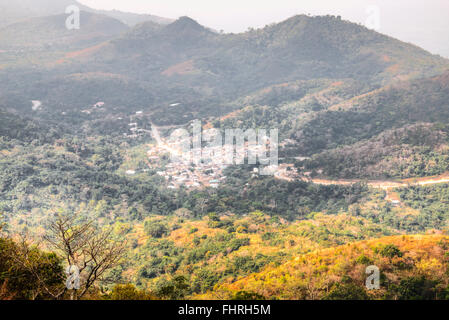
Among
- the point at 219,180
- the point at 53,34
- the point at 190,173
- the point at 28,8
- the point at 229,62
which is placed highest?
the point at 28,8

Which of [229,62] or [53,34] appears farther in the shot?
[53,34]

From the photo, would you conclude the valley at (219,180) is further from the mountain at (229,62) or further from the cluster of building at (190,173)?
the mountain at (229,62)

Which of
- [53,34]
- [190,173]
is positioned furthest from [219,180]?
[53,34]

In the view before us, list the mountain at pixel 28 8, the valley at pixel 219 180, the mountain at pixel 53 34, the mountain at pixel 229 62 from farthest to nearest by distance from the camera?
the mountain at pixel 28 8, the mountain at pixel 53 34, the mountain at pixel 229 62, the valley at pixel 219 180

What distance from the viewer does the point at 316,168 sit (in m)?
40.8

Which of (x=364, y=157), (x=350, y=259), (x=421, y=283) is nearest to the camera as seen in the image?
(x=421, y=283)

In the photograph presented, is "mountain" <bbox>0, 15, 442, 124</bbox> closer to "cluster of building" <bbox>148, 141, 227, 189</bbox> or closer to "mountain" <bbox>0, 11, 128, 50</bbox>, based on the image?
"mountain" <bbox>0, 11, 128, 50</bbox>

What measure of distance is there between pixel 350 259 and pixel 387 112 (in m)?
50.7

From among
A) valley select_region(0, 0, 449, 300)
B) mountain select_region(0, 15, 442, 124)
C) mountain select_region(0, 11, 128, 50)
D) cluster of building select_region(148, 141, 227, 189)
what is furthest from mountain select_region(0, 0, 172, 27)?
cluster of building select_region(148, 141, 227, 189)

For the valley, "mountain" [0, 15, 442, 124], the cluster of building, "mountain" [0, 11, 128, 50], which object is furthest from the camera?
"mountain" [0, 11, 128, 50]

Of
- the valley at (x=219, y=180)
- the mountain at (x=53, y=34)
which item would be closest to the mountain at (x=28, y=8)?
the mountain at (x=53, y=34)

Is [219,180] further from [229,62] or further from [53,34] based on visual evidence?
[53,34]
